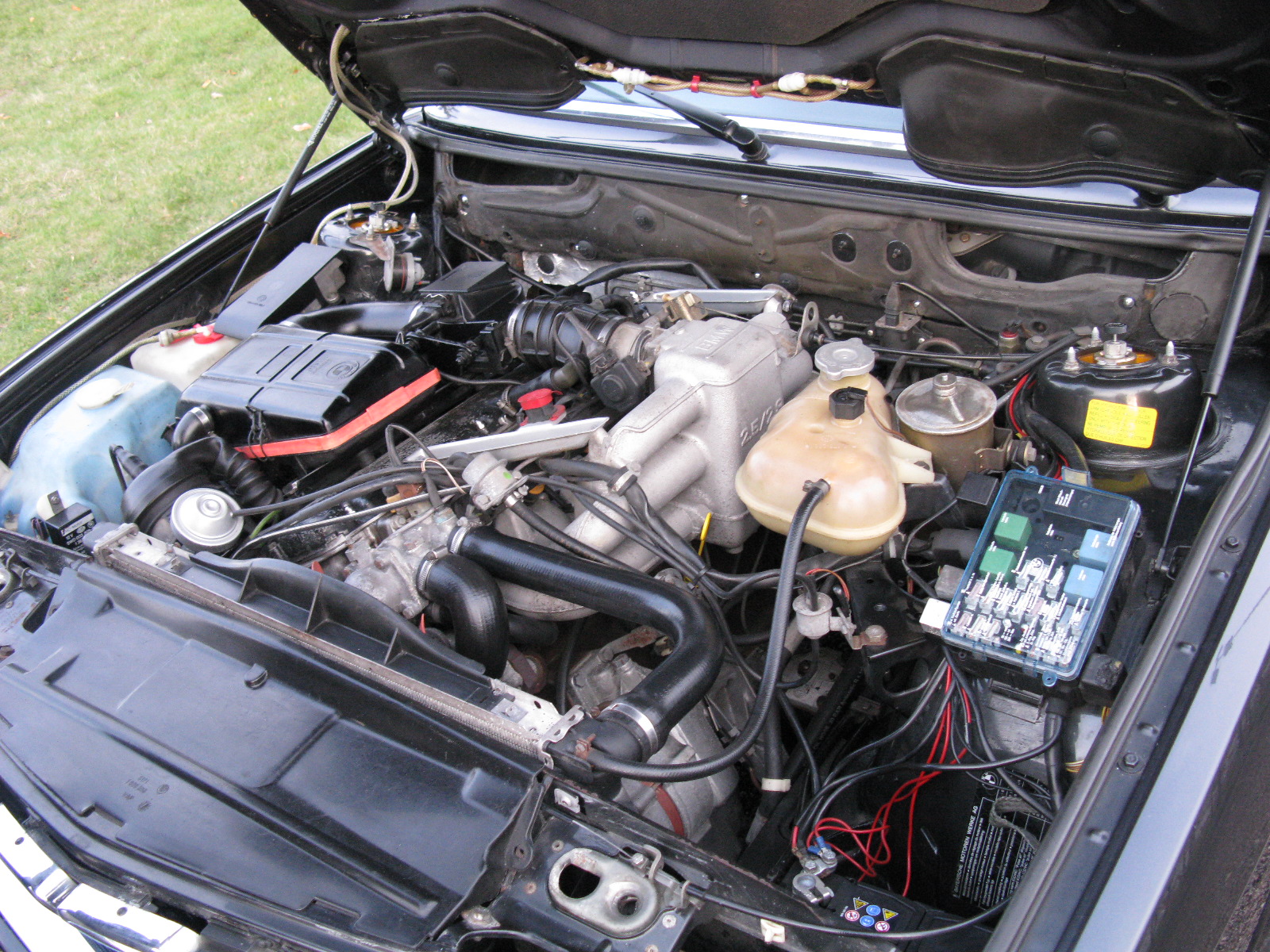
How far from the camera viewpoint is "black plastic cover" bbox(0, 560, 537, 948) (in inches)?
46.1

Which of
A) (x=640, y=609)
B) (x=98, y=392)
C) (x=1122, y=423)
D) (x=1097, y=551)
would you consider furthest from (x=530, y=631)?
(x=98, y=392)

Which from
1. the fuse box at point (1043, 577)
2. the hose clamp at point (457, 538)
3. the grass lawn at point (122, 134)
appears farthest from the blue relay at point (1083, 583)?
the grass lawn at point (122, 134)

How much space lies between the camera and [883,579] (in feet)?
4.84

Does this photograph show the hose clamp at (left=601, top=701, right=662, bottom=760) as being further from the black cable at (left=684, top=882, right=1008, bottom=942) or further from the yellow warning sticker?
the yellow warning sticker

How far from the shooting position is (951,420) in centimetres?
151

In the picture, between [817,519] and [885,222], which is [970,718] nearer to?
[817,519]

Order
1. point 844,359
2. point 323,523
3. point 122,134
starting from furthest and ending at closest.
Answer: point 122,134 < point 323,523 < point 844,359

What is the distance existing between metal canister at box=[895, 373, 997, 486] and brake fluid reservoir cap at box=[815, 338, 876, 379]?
0.32 ft

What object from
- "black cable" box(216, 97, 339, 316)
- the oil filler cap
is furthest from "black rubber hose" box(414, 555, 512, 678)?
"black cable" box(216, 97, 339, 316)

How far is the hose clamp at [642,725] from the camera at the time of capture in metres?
1.21

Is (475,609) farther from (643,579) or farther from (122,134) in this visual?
(122,134)

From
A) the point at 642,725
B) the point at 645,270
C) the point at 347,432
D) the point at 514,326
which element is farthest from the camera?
the point at 645,270

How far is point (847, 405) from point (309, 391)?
3.28 feet

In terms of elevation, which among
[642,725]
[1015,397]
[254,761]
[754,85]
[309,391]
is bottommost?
[254,761]
